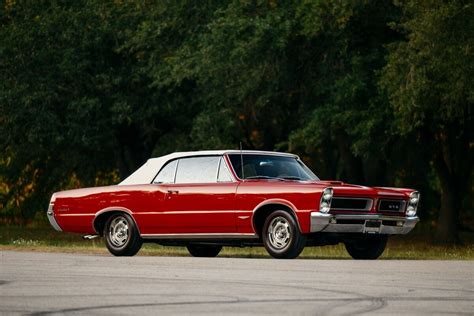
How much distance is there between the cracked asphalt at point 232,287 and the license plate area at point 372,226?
27.2 inches

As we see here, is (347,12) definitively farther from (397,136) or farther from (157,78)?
(157,78)

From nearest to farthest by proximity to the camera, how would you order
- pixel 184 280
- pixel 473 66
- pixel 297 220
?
pixel 184 280, pixel 297 220, pixel 473 66

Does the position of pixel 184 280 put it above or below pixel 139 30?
below

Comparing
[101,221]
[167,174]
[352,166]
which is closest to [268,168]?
[167,174]

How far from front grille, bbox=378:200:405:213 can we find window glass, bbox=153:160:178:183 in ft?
10.7

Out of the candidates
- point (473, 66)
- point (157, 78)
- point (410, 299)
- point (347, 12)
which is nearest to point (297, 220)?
point (410, 299)

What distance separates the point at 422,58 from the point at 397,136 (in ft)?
18.9

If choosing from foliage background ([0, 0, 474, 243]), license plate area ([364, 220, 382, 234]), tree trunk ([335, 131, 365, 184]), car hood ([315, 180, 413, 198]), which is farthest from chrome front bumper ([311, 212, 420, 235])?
tree trunk ([335, 131, 365, 184])

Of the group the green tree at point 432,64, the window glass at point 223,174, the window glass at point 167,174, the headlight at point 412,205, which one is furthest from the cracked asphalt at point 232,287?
the green tree at point 432,64

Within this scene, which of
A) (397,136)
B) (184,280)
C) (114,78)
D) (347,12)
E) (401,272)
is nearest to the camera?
(184,280)

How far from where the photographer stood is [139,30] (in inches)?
1527

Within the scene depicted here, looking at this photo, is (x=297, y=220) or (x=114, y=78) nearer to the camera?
(x=297, y=220)

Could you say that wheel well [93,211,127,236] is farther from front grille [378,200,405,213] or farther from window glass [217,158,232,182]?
front grille [378,200,405,213]

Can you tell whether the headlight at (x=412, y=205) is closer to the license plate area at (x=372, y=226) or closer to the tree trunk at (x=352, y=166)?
the license plate area at (x=372, y=226)
